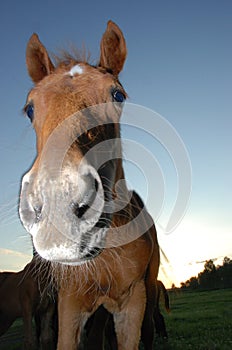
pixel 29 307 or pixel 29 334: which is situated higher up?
pixel 29 307

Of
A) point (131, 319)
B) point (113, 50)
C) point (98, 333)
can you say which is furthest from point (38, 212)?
point (98, 333)

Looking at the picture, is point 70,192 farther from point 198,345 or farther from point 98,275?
point 198,345

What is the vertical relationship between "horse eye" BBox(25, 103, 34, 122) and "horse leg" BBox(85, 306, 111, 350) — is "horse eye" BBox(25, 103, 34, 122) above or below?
above

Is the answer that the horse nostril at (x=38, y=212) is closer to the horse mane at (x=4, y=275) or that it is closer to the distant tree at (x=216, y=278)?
the horse mane at (x=4, y=275)

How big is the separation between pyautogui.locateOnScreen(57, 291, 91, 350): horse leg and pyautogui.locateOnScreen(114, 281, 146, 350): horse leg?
44cm

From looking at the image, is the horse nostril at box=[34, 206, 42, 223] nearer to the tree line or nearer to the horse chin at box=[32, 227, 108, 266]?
the horse chin at box=[32, 227, 108, 266]

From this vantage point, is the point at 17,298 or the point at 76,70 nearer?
the point at 76,70

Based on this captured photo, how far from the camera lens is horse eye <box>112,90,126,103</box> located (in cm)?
353

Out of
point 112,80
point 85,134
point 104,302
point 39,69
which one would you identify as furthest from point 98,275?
point 39,69

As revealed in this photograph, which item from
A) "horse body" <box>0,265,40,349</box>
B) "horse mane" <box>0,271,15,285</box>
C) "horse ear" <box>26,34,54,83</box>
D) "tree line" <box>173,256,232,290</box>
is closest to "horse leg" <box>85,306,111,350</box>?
"horse body" <box>0,265,40,349</box>

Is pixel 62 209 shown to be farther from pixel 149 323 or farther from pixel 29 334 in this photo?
pixel 29 334

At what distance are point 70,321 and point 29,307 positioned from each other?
4.62m

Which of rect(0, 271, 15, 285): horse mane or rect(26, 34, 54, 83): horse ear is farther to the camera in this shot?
rect(0, 271, 15, 285): horse mane

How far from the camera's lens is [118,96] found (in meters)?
3.58
